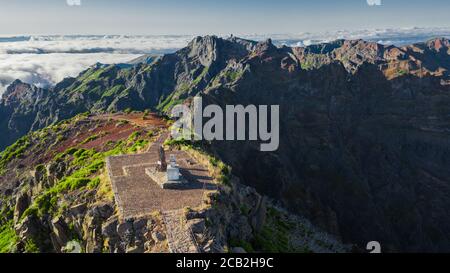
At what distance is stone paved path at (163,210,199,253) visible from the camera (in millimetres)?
18652

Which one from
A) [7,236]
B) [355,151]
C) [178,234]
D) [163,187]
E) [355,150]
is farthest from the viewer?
[355,150]

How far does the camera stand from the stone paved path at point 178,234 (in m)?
18.7

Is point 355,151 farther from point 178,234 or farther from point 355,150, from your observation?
point 178,234

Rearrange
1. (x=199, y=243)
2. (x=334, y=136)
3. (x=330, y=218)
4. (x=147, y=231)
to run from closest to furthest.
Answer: (x=199, y=243) < (x=147, y=231) < (x=330, y=218) < (x=334, y=136)

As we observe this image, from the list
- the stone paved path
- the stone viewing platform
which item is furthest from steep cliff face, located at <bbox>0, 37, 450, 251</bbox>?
the stone paved path

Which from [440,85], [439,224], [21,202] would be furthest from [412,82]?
[21,202]

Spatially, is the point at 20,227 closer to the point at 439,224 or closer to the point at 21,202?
the point at 21,202

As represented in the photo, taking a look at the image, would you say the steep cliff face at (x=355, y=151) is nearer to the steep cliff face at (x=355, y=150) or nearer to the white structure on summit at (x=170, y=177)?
the steep cliff face at (x=355, y=150)

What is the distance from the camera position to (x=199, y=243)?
1922cm

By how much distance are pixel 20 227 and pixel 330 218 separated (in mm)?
70313

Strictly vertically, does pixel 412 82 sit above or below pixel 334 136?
above

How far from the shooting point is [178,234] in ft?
65.2

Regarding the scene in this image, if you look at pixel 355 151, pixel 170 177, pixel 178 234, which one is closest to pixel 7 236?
pixel 170 177

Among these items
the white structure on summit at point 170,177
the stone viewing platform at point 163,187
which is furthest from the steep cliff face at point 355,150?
the white structure on summit at point 170,177
